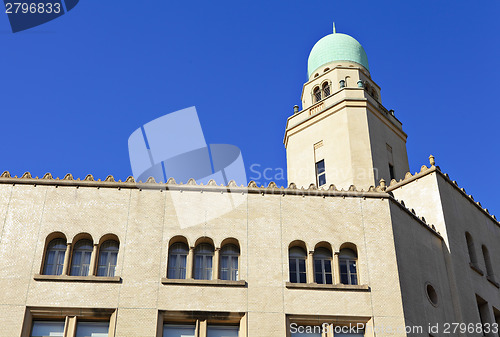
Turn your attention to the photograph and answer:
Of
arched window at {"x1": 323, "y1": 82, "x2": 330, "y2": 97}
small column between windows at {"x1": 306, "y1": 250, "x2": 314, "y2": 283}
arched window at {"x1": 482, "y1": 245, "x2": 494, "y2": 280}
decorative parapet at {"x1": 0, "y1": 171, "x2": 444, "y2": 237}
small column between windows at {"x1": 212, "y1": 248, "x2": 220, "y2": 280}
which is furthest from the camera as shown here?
arched window at {"x1": 323, "y1": 82, "x2": 330, "y2": 97}

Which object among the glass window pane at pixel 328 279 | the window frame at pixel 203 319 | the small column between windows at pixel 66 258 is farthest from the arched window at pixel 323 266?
the small column between windows at pixel 66 258

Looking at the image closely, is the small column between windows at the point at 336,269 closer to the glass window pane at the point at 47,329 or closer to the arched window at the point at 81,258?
the arched window at the point at 81,258

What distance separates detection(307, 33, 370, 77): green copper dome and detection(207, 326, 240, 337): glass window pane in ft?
76.1

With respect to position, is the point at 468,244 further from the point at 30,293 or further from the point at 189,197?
the point at 30,293

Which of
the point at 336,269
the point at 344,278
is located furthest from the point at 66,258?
the point at 344,278

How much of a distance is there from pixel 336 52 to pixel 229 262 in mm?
21598

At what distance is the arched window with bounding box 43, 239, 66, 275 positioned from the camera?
86.9 ft

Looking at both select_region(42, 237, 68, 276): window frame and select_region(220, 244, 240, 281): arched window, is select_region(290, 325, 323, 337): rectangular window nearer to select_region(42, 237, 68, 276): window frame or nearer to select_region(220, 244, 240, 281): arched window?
select_region(220, 244, 240, 281): arched window

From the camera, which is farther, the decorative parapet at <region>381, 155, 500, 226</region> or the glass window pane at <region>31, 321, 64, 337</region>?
the decorative parapet at <region>381, 155, 500, 226</region>

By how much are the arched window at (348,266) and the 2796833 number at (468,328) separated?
462 centimetres

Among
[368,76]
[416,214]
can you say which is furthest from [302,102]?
[416,214]

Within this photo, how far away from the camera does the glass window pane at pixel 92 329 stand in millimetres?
25344

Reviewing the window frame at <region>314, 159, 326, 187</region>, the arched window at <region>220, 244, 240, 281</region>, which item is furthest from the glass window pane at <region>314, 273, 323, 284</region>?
the window frame at <region>314, 159, 326, 187</region>

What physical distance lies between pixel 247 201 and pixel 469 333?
35.7 ft
